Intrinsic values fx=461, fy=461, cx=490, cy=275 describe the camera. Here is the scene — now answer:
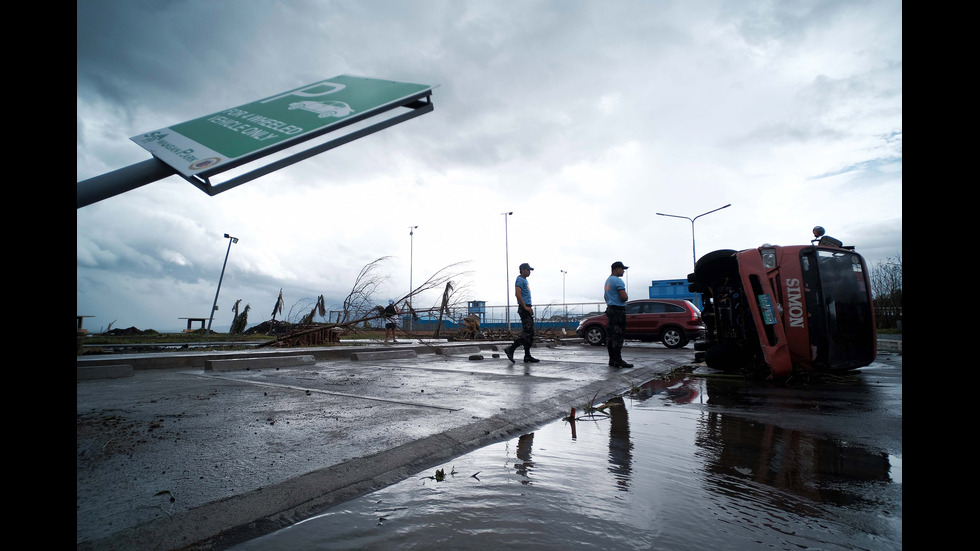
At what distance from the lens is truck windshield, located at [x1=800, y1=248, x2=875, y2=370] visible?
5914mm

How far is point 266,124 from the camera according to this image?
6.34ft

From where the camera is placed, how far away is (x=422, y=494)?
6.93ft

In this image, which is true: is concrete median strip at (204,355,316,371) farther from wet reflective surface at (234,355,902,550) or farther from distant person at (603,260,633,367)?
wet reflective surface at (234,355,902,550)

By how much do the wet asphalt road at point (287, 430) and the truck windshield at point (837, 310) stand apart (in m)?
0.43

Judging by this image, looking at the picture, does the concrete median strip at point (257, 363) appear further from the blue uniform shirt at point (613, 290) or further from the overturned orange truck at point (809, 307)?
the overturned orange truck at point (809, 307)

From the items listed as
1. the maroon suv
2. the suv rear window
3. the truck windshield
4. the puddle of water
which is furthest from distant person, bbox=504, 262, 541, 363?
the suv rear window

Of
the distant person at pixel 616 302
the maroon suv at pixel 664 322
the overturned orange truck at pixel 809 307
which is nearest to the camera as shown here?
the overturned orange truck at pixel 809 307

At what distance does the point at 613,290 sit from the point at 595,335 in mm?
8237

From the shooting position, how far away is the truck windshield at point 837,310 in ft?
19.4

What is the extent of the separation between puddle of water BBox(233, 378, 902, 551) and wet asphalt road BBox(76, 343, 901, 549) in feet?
0.68

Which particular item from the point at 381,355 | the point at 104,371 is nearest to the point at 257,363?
the point at 104,371

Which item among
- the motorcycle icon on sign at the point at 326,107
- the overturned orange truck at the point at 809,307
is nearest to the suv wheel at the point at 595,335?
the overturned orange truck at the point at 809,307

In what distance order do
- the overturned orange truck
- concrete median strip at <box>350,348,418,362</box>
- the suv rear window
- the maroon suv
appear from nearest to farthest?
the overturned orange truck, concrete median strip at <box>350,348,418,362</box>, the maroon suv, the suv rear window
